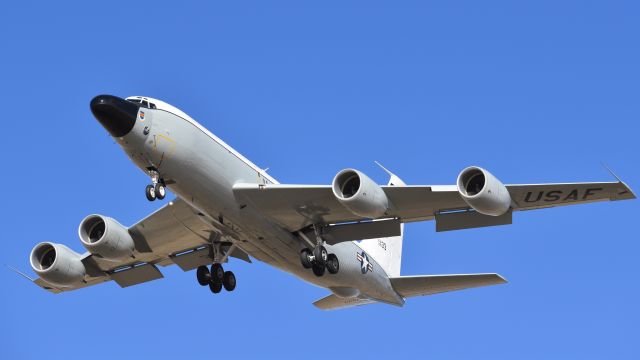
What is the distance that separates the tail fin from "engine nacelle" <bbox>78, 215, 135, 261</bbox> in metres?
8.83

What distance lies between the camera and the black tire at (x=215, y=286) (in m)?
38.0

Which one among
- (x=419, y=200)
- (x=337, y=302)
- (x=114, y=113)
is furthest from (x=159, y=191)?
(x=337, y=302)

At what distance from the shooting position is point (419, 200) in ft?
111

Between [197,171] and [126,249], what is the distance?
20.4 feet

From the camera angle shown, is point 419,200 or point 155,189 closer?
point 155,189

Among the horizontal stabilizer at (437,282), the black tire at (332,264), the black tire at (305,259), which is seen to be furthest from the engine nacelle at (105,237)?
the horizontal stabilizer at (437,282)

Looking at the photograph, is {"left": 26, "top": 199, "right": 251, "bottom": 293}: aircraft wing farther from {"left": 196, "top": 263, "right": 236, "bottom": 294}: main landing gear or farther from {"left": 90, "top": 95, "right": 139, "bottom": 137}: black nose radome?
{"left": 90, "top": 95, "right": 139, "bottom": 137}: black nose radome

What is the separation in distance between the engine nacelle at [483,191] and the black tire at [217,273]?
10.4 metres

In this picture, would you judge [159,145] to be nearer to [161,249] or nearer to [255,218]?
[255,218]

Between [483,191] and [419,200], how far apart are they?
3058mm

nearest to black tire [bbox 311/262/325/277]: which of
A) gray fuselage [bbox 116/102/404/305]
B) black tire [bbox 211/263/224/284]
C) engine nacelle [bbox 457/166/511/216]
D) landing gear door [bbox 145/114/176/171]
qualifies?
gray fuselage [bbox 116/102/404/305]

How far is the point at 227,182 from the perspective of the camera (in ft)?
110

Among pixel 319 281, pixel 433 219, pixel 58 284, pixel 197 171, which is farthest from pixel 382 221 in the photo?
pixel 58 284

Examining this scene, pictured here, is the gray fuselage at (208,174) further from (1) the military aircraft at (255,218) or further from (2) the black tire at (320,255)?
(2) the black tire at (320,255)
